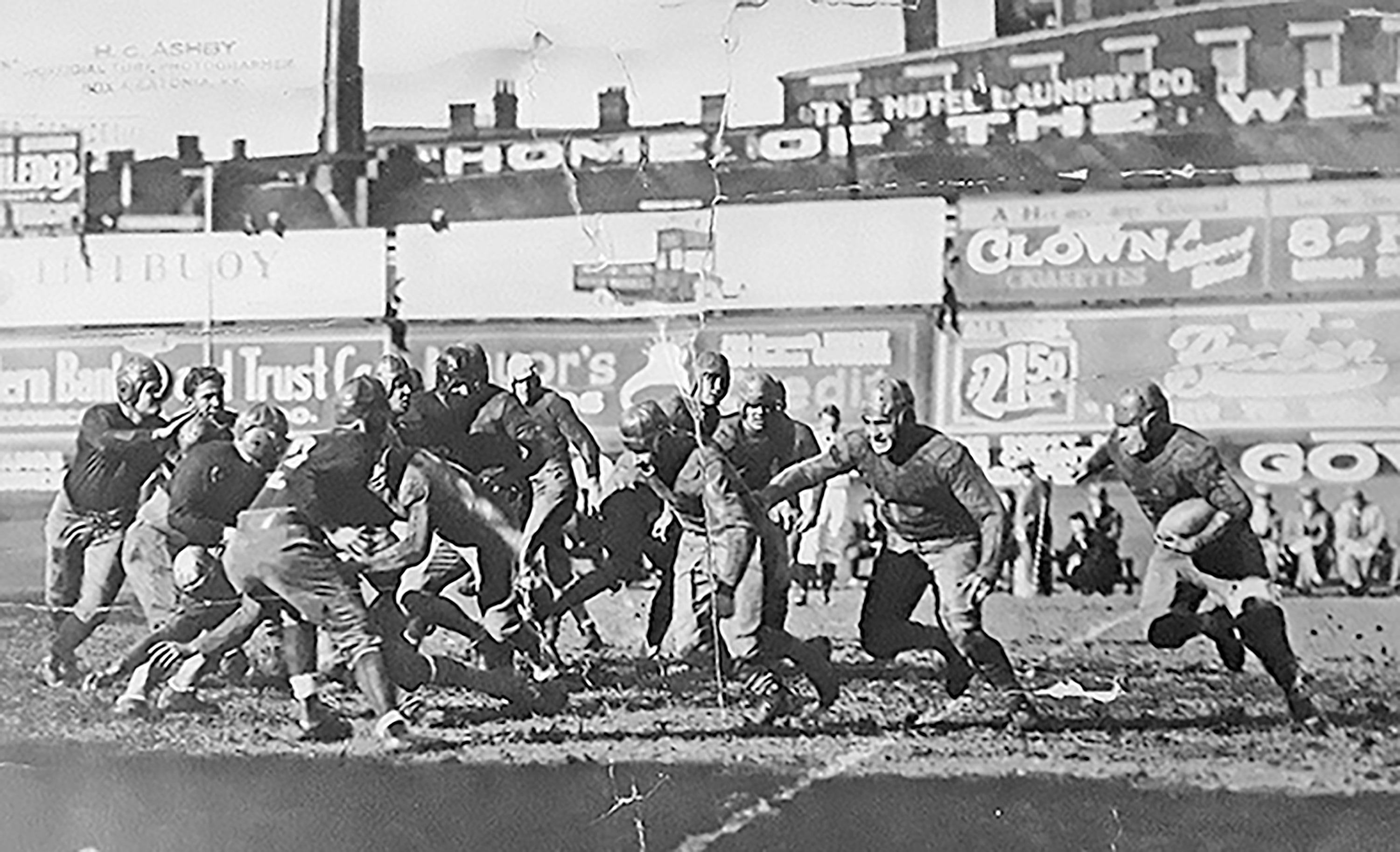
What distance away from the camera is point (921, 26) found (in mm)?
2311

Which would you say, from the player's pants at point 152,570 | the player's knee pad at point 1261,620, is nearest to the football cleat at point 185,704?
the player's pants at point 152,570

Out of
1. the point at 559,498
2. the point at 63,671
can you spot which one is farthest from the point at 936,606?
the point at 63,671

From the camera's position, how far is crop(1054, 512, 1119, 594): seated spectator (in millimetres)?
2229

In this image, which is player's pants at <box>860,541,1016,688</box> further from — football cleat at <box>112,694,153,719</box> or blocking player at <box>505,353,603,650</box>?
football cleat at <box>112,694,153,719</box>

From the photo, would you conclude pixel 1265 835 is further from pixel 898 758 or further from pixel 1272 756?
pixel 898 758

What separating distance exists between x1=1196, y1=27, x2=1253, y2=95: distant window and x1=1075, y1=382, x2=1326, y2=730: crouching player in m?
0.47

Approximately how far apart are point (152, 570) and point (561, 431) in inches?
27.5

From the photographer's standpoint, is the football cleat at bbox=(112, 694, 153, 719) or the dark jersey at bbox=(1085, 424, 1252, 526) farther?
the football cleat at bbox=(112, 694, 153, 719)

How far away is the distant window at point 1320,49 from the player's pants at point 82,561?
1.93 m

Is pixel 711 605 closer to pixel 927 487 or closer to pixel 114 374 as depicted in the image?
pixel 927 487

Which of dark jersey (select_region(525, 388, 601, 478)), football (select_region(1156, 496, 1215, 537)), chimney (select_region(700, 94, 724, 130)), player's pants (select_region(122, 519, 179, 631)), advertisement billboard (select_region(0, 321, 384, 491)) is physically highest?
chimney (select_region(700, 94, 724, 130))

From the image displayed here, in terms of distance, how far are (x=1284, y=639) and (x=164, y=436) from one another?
5.71 feet

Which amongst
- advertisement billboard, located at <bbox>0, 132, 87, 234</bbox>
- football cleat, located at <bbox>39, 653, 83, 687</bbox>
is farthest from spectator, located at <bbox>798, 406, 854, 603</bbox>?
advertisement billboard, located at <bbox>0, 132, 87, 234</bbox>

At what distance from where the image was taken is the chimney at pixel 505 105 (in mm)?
2404
